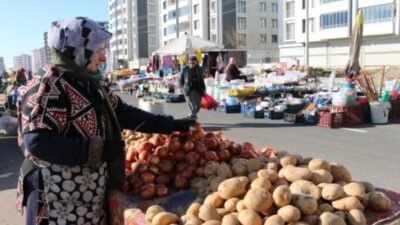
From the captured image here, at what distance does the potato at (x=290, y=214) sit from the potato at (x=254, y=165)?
2.18 feet

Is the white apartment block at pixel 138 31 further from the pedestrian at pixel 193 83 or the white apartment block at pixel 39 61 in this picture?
the pedestrian at pixel 193 83

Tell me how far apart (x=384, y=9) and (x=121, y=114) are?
46933 mm

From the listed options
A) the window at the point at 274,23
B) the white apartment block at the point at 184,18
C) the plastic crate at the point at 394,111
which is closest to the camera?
the plastic crate at the point at 394,111

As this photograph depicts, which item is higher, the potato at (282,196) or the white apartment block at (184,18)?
the white apartment block at (184,18)

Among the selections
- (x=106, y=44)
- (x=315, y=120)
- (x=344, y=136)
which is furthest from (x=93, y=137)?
(x=315, y=120)

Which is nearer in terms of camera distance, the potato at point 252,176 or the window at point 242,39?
the potato at point 252,176

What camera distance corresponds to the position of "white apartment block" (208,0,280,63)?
69812 millimetres

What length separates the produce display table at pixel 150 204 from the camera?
2350mm

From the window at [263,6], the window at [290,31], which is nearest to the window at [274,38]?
the window at [263,6]

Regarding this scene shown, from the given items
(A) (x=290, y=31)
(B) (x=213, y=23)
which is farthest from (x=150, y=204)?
(B) (x=213, y=23)

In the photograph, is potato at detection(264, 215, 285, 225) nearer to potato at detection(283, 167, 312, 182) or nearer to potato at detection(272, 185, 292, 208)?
potato at detection(272, 185, 292, 208)

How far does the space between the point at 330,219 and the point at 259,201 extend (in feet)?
1.20

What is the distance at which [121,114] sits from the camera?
3.07 m

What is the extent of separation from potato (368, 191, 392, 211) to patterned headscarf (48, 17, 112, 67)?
1821 millimetres
